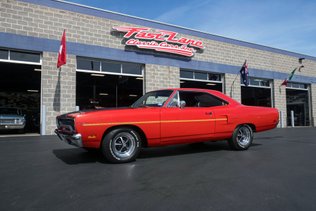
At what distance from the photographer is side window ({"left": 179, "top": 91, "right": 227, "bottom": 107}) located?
611 centimetres

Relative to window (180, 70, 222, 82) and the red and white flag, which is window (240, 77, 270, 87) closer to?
window (180, 70, 222, 82)

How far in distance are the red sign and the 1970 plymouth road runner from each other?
27.0 ft

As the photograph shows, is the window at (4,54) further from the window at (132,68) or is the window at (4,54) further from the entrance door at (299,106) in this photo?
the entrance door at (299,106)

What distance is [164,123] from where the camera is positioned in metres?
5.43

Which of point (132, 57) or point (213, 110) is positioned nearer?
point (213, 110)

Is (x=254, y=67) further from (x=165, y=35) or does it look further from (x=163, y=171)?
(x=163, y=171)

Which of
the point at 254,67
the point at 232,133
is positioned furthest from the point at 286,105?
the point at 232,133

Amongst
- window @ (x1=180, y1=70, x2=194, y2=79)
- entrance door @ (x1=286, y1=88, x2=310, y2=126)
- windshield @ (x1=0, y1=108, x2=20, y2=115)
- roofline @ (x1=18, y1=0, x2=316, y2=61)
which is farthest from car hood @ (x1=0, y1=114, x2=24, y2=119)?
entrance door @ (x1=286, y1=88, x2=310, y2=126)

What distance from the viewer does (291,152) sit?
6426mm

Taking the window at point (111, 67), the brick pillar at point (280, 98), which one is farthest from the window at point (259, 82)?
Result: the window at point (111, 67)

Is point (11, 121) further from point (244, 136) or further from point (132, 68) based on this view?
point (244, 136)

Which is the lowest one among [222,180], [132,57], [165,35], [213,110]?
[222,180]

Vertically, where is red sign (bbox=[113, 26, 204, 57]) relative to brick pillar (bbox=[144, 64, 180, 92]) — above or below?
above

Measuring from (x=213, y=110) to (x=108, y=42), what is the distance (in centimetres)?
887
